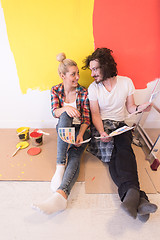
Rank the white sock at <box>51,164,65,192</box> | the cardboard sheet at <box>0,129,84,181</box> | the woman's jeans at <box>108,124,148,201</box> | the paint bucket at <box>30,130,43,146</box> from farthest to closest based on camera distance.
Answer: the paint bucket at <box>30,130,43,146</box> → the cardboard sheet at <box>0,129,84,181</box> → the white sock at <box>51,164,65,192</box> → the woman's jeans at <box>108,124,148,201</box>

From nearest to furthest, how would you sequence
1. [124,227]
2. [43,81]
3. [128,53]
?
1. [124,227]
2. [128,53]
3. [43,81]

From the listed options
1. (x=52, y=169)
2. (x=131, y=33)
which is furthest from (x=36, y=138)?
(x=131, y=33)

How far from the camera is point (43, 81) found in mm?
1484

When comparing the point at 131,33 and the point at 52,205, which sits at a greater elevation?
the point at 131,33

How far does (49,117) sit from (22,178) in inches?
27.5

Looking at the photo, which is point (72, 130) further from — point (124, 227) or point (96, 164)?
point (124, 227)

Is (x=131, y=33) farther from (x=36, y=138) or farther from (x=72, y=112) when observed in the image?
(x=36, y=138)

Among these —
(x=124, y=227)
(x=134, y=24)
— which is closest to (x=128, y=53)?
(x=134, y=24)

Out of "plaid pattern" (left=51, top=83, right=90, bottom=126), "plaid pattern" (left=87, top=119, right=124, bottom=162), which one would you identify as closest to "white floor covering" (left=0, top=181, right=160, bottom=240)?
"plaid pattern" (left=87, top=119, right=124, bottom=162)

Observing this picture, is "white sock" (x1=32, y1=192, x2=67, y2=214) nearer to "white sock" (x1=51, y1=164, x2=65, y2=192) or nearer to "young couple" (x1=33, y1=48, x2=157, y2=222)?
"young couple" (x1=33, y1=48, x2=157, y2=222)

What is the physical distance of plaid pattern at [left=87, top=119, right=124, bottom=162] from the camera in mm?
1173

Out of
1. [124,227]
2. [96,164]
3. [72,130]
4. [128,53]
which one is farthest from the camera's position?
[128,53]

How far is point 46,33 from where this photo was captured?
51.2 inches

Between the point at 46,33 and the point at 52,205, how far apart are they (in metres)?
1.25
